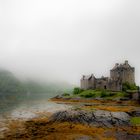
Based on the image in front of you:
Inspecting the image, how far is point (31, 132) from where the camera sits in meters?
38.9

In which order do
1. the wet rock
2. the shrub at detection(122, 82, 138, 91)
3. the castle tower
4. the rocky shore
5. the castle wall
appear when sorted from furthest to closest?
the castle tower → the castle wall → the shrub at detection(122, 82, 138, 91) → the wet rock → the rocky shore

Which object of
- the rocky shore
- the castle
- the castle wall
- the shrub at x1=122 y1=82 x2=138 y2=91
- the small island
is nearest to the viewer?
the rocky shore

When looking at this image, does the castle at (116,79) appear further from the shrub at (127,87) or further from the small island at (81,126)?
the small island at (81,126)

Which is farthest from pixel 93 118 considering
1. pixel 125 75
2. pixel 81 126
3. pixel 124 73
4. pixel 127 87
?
pixel 125 75

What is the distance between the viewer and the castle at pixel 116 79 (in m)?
117

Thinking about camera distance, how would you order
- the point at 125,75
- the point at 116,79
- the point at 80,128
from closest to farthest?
the point at 80,128 < the point at 116,79 < the point at 125,75

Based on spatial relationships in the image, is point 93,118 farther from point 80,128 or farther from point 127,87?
point 127,87

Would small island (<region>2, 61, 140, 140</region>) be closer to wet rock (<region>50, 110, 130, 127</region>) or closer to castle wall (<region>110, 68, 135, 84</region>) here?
wet rock (<region>50, 110, 130, 127</region>)

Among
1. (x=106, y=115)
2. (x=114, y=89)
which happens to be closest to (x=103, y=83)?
(x=114, y=89)

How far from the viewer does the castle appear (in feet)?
385

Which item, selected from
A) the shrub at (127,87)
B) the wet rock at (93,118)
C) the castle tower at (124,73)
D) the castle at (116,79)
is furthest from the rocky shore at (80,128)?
the castle tower at (124,73)

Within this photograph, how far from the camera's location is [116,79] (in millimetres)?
118312

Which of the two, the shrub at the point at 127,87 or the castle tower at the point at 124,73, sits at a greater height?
the castle tower at the point at 124,73

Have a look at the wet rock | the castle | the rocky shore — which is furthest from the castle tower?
the wet rock
